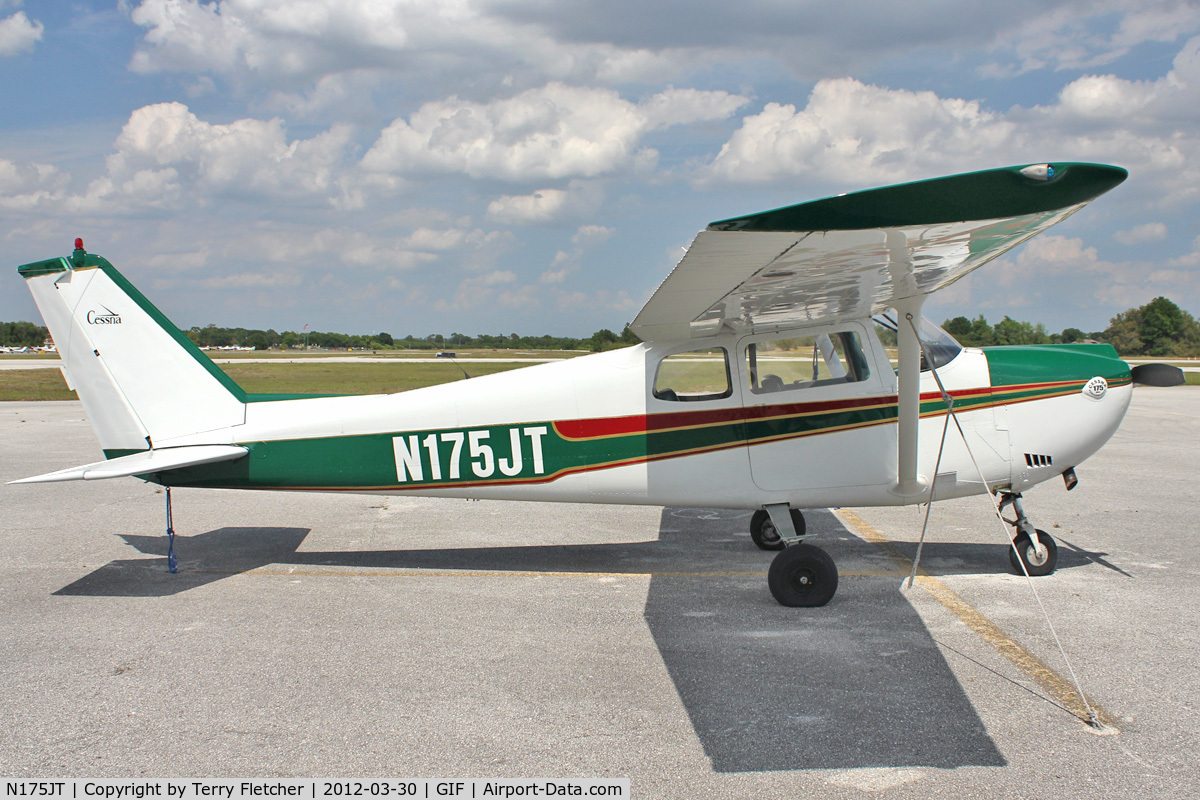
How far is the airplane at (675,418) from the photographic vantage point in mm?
5453

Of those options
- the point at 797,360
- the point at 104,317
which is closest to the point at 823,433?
the point at 797,360

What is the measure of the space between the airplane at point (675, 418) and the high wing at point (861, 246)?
229mm

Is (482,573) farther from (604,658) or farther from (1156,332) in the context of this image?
(1156,332)

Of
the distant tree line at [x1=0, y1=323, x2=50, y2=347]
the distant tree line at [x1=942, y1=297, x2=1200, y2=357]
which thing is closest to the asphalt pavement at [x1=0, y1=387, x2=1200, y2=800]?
the distant tree line at [x1=942, y1=297, x2=1200, y2=357]

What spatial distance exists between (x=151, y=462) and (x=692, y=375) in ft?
13.0

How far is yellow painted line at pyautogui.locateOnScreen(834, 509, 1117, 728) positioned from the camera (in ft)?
11.9

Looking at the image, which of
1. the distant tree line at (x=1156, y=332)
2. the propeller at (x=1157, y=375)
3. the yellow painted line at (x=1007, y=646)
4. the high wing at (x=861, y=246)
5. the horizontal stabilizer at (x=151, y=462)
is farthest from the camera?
the distant tree line at (x=1156, y=332)

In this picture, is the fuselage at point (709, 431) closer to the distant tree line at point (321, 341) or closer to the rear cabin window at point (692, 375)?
the rear cabin window at point (692, 375)

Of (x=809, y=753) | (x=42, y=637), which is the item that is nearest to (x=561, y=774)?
(x=809, y=753)

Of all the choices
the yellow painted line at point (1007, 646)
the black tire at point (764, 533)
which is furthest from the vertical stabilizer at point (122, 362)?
the yellow painted line at point (1007, 646)

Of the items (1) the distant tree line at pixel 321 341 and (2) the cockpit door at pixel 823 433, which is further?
(1) the distant tree line at pixel 321 341

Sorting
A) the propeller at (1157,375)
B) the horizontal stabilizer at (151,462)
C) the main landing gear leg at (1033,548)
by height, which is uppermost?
the propeller at (1157,375)

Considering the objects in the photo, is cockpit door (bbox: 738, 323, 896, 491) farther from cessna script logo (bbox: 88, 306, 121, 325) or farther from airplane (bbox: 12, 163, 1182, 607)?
cessna script logo (bbox: 88, 306, 121, 325)

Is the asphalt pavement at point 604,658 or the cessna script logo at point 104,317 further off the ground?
the cessna script logo at point 104,317
